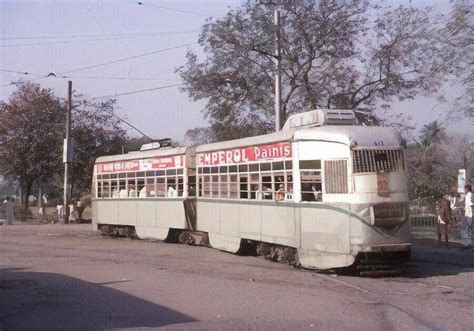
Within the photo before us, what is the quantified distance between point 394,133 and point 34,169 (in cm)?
2874

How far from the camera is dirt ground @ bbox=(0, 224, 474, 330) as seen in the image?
7797mm

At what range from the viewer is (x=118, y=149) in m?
39.5

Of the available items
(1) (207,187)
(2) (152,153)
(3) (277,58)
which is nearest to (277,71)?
(3) (277,58)

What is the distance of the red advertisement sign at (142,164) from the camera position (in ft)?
60.3

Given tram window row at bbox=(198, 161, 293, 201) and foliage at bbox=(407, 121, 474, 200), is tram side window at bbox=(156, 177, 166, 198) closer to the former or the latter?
tram window row at bbox=(198, 161, 293, 201)

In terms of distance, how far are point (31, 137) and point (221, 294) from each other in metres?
29.4

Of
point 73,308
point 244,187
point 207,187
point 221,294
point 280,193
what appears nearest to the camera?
point 73,308

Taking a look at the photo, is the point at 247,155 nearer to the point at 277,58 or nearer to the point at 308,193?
the point at 308,193

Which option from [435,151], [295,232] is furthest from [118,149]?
[295,232]

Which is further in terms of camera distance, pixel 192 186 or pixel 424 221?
Answer: pixel 424 221

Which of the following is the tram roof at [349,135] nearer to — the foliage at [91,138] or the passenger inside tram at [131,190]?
the passenger inside tram at [131,190]

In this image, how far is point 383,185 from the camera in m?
11.6

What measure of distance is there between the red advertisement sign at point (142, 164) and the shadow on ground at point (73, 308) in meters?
7.40

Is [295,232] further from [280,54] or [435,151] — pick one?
[435,151]
